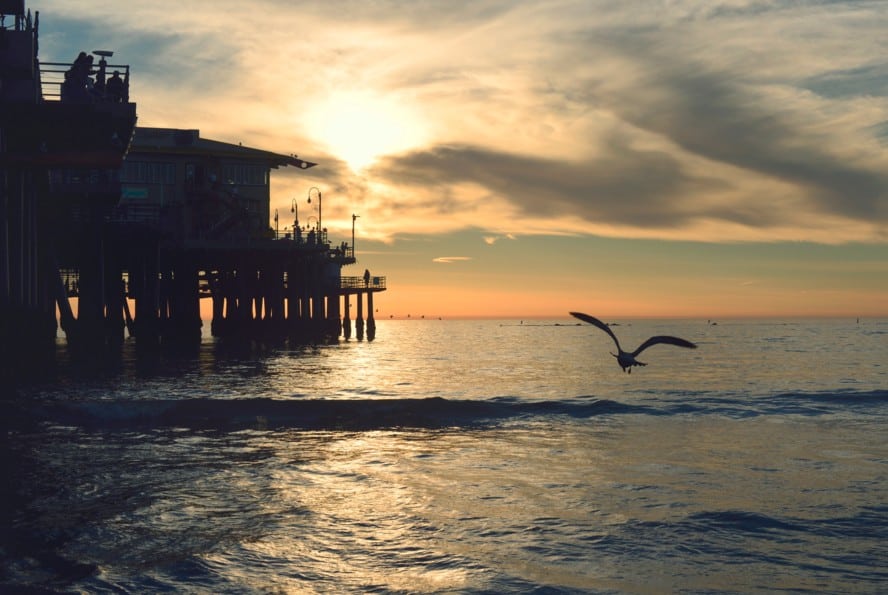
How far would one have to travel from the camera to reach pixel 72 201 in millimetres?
46875

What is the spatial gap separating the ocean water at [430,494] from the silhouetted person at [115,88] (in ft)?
34.9

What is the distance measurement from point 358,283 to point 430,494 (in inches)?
2690

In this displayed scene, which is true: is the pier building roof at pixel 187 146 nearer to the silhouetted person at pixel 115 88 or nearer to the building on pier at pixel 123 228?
the building on pier at pixel 123 228

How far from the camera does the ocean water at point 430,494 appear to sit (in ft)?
36.6

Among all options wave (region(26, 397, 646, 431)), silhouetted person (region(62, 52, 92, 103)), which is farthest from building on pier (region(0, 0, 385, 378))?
wave (region(26, 397, 646, 431))

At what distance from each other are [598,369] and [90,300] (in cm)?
3155

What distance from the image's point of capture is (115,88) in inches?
1225

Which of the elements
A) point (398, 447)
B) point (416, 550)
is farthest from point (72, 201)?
point (416, 550)

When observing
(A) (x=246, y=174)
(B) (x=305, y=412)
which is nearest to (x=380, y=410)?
(B) (x=305, y=412)

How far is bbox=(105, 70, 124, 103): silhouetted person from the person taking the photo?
31016 millimetres

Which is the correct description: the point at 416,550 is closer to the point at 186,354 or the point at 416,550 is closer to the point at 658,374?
the point at 658,374

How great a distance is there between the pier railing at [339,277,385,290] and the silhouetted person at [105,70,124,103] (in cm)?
5055

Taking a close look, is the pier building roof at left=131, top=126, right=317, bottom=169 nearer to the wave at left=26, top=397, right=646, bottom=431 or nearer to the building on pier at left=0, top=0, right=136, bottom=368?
the building on pier at left=0, top=0, right=136, bottom=368

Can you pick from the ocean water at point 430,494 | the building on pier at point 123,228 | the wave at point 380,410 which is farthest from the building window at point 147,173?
the wave at point 380,410
